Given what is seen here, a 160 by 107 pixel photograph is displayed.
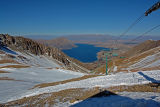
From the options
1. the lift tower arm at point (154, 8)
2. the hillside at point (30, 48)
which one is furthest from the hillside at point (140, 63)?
the hillside at point (30, 48)

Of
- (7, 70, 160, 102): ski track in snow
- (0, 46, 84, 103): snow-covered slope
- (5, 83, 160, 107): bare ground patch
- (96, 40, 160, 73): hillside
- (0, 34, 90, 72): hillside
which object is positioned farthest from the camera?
(0, 34, 90, 72): hillside

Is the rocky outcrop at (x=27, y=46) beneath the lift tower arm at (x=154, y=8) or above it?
above

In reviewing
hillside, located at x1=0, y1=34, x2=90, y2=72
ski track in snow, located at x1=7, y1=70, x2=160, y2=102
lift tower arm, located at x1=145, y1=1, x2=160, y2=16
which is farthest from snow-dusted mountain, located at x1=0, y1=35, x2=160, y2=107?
hillside, located at x1=0, y1=34, x2=90, y2=72

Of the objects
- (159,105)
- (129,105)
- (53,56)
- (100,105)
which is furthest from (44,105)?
(53,56)

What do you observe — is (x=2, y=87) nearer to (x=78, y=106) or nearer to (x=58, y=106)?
(x=58, y=106)

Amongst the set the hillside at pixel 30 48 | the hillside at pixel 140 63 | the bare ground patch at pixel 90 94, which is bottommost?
the bare ground patch at pixel 90 94

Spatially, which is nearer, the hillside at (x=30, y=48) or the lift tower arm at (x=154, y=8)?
the lift tower arm at (x=154, y=8)

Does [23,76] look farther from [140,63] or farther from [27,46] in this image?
[27,46]

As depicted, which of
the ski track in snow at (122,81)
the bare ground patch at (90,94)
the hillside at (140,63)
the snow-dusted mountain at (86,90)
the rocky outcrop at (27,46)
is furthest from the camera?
the rocky outcrop at (27,46)

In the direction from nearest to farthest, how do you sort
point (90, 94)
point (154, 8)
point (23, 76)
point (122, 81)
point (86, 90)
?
point (154, 8) < point (90, 94) < point (86, 90) < point (122, 81) < point (23, 76)

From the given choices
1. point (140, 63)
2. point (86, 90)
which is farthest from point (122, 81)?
point (140, 63)

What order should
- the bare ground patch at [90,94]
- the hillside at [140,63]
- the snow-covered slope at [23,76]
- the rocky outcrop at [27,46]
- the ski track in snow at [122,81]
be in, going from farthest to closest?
the rocky outcrop at [27,46] < the hillside at [140,63] < the snow-covered slope at [23,76] < the ski track in snow at [122,81] < the bare ground patch at [90,94]

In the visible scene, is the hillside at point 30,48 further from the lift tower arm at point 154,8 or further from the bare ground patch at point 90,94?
the lift tower arm at point 154,8

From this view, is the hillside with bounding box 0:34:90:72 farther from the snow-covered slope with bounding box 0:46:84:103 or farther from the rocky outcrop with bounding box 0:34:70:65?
the snow-covered slope with bounding box 0:46:84:103
